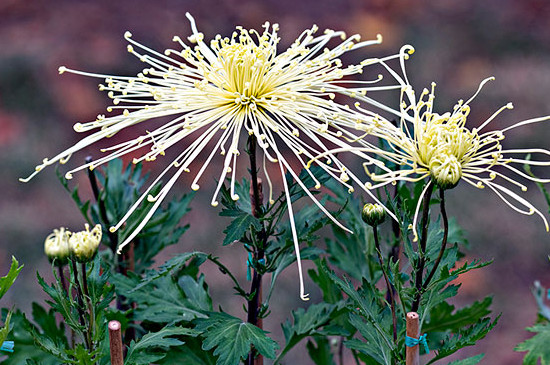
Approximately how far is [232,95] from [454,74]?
6.97ft

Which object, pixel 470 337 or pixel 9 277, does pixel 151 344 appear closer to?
pixel 9 277

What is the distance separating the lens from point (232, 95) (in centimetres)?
→ 80

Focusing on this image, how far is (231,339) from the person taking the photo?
0.79 metres

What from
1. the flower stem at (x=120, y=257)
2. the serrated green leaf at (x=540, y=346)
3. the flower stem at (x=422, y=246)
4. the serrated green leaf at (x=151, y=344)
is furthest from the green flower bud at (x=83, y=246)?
the serrated green leaf at (x=540, y=346)

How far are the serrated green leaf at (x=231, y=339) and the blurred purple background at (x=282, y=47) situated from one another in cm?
126

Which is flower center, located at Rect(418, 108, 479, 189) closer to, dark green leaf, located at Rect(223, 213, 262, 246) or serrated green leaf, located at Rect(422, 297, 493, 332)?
dark green leaf, located at Rect(223, 213, 262, 246)

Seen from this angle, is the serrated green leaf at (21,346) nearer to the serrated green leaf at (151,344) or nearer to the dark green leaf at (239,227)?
the serrated green leaf at (151,344)

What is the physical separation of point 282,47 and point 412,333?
2.07 meters

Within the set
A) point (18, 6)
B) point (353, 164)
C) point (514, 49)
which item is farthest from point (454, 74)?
point (18, 6)

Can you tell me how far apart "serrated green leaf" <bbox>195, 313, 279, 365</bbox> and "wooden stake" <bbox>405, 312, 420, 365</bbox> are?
0.48 ft

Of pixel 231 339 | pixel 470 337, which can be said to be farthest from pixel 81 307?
pixel 470 337

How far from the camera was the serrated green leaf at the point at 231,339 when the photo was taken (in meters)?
0.78

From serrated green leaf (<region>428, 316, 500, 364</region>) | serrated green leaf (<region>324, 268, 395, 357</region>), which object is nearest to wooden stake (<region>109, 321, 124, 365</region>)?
serrated green leaf (<region>324, 268, 395, 357</region>)

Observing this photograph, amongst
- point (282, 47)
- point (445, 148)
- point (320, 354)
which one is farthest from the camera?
point (282, 47)
